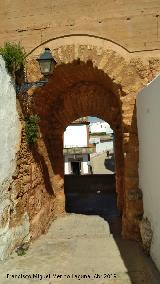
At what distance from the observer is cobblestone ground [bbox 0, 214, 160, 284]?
4.60 m

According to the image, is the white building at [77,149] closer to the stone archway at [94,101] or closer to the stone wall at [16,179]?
the stone archway at [94,101]

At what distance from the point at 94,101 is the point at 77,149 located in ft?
53.5

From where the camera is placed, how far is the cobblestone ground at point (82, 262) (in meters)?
4.60

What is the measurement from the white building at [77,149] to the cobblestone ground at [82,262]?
58.8ft

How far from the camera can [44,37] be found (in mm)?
6660

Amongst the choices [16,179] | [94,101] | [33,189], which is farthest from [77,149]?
[16,179]

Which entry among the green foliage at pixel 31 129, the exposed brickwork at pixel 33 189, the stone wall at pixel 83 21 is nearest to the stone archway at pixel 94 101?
the stone wall at pixel 83 21

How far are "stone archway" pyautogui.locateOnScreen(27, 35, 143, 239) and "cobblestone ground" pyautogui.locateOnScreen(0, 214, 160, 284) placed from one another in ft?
2.16

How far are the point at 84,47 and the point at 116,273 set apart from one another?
397cm

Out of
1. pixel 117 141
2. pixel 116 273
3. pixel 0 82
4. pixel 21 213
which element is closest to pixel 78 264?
pixel 116 273

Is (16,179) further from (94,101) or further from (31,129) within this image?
(94,101)

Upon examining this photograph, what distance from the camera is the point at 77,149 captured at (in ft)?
81.0

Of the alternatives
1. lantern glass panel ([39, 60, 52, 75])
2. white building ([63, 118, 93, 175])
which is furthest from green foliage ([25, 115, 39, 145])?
white building ([63, 118, 93, 175])

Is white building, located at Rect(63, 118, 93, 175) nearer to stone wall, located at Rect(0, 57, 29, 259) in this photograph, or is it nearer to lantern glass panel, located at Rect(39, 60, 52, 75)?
stone wall, located at Rect(0, 57, 29, 259)
